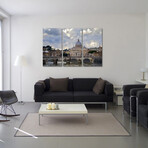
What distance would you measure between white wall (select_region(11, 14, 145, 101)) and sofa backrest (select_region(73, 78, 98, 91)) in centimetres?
34

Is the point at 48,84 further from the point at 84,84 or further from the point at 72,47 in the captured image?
the point at 72,47

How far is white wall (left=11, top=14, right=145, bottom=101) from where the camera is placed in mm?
7637

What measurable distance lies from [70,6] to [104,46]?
1801 millimetres

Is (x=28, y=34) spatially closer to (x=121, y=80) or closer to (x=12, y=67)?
(x=12, y=67)

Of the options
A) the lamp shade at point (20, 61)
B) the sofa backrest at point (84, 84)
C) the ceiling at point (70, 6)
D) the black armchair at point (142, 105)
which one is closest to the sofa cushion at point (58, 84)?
the sofa backrest at point (84, 84)

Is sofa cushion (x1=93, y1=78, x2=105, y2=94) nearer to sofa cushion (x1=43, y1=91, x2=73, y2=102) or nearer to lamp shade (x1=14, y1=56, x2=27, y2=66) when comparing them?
sofa cushion (x1=43, y1=91, x2=73, y2=102)

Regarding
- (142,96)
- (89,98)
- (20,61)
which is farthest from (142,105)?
(20,61)

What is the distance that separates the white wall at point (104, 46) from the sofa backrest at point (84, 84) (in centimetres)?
34

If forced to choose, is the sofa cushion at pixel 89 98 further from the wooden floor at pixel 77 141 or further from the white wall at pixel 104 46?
the wooden floor at pixel 77 141

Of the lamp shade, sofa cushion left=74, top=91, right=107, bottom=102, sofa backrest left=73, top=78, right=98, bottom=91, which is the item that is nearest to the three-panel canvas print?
sofa backrest left=73, top=78, right=98, bottom=91

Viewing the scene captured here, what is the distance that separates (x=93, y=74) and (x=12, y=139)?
409cm

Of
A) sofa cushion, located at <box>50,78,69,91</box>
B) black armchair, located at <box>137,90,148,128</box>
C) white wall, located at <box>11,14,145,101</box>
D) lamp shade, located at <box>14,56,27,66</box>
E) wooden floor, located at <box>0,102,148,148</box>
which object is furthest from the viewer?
white wall, located at <box>11,14,145,101</box>

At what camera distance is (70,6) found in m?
6.61

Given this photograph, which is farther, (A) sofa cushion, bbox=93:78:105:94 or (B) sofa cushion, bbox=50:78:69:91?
(B) sofa cushion, bbox=50:78:69:91
